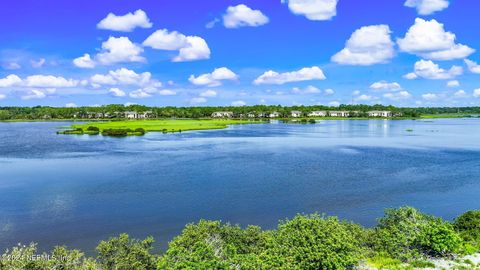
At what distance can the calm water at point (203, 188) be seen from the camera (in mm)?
26969

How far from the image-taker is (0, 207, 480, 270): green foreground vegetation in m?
14.8

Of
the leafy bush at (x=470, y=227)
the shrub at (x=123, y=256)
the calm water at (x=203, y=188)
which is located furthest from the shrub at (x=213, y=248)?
the leafy bush at (x=470, y=227)

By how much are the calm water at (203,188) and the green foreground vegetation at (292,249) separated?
666cm

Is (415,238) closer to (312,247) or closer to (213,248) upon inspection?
(312,247)

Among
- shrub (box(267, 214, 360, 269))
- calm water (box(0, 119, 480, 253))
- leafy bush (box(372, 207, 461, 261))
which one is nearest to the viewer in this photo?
shrub (box(267, 214, 360, 269))

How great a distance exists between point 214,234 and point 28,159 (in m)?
46.7

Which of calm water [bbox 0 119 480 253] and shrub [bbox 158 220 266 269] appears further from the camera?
calm water [bbox 0 119 480 253]

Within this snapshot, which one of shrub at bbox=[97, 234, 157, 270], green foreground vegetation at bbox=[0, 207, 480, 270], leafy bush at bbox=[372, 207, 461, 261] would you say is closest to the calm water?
shrub at bbox=[97, 234, 157, 270]

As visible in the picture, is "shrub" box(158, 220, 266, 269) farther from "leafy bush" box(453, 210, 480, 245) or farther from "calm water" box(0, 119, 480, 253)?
"leafy bush" box(453, 210, 480, 245)

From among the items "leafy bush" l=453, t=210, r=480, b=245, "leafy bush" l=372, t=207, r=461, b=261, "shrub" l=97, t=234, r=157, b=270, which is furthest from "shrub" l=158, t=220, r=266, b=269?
"leafy bush" l=453, t=210, r=480, b=245

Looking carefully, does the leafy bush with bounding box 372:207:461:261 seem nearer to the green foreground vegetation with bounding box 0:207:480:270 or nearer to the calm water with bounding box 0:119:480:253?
the green foreground vegetation with bounding box 0:207:480:270

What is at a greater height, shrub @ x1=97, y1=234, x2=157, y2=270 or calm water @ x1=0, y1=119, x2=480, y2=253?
shrub @ x1=97, y1=234, x2=157, y2=270

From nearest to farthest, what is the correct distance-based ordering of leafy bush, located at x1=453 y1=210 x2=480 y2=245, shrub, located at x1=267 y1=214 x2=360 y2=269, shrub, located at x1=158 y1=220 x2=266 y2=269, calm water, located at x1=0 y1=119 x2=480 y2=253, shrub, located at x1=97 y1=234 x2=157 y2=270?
shrub, located at x1=158 y1=220 x2=266 y2=269
shrub, located at x1=267 y1=214 x2=360 y2=269
shrub, located at x1=97 y1=234 x2=157 y2=270
leafy bush, located at x1=453 y1=210 x2=480 y2=245
calm water, located at x1=0 y1=119 x2=480 y2=253

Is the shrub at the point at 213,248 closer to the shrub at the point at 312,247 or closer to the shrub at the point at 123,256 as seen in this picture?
the shrub at the point at 123,256
